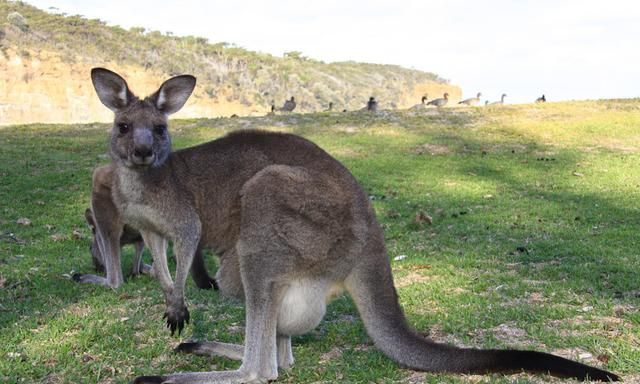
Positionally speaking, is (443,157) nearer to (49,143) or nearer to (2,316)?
(49,143)

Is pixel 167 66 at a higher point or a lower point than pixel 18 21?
lower

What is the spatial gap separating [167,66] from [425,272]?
43691mm

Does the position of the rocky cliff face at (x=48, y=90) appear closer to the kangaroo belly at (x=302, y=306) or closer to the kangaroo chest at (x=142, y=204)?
the kangaroo chest at (x=142, y=204)

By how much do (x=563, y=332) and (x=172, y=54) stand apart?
160ft

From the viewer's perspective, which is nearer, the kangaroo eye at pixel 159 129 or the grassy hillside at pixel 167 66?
the kangaroo eye at pixel 159 129

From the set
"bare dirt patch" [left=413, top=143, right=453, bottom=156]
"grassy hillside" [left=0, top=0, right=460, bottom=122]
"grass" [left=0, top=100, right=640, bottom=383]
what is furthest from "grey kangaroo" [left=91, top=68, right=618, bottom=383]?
"grassy hillside" [left=0, top=0, right=460, bottom=122]

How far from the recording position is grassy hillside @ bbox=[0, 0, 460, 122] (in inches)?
1516

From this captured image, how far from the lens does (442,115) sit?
71.8 ft

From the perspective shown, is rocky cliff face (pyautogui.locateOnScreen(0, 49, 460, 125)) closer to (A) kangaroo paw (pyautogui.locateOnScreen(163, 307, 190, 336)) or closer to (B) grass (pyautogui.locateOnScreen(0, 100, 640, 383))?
(B) grass (pyautogui.locateOnScreen(0, 100, 640, 383))

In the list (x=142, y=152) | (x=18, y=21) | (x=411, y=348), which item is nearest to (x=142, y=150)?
(x=142, y=152)

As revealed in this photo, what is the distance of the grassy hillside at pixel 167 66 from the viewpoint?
126 ft

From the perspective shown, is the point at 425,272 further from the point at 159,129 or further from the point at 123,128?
the point at 123,128

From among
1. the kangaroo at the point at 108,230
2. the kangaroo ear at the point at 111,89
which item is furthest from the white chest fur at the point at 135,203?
the kangaroo at the point at 108,230

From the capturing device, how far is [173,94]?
4.26m
